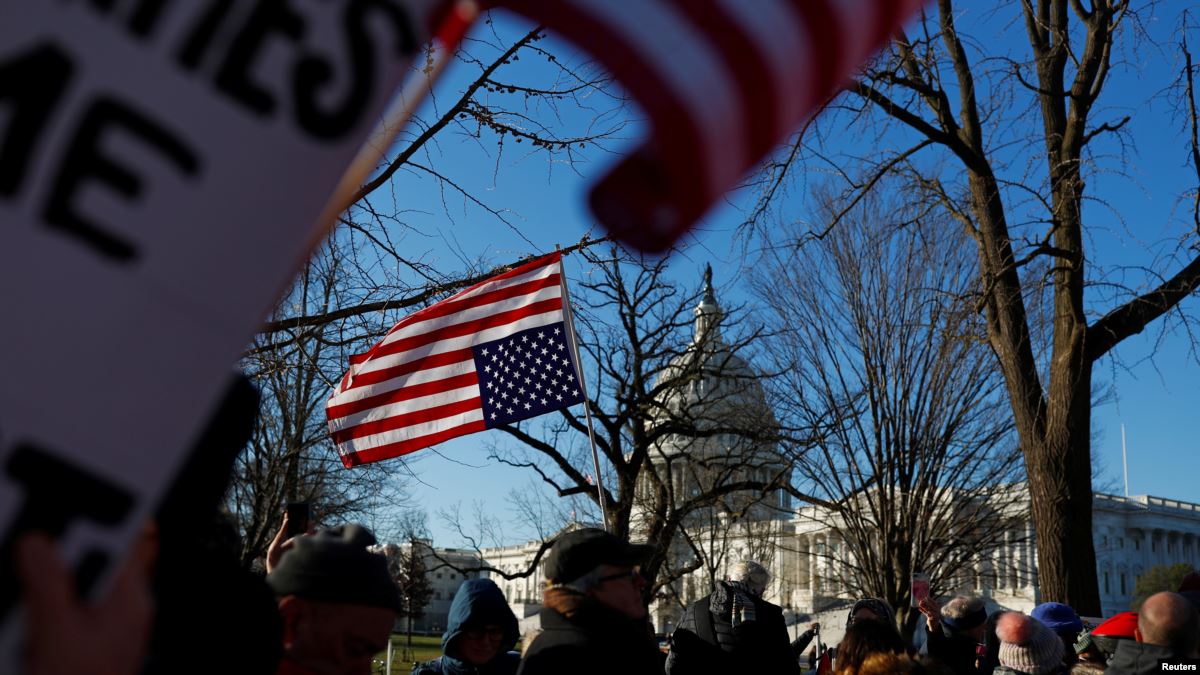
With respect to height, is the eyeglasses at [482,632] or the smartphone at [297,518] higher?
the smartphone at [297,518]

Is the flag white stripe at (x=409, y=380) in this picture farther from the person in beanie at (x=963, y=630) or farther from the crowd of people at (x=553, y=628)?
the person in beanie at (x=963, y=630)

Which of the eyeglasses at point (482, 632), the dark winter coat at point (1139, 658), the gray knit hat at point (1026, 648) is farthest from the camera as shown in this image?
the gray knit hat at point (1026, 648)

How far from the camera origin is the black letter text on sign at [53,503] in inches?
40.8

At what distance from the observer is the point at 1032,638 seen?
5.24 m

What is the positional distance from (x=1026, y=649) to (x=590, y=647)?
9.88ft

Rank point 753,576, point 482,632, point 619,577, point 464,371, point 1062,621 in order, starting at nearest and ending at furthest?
point 619,577
point 482,632
point 753,576
point 1062,621
point 464,371

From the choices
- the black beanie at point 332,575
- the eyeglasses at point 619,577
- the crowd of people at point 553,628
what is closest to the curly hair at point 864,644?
the crowd of people at point 553,628

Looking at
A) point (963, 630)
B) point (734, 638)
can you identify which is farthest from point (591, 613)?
point (963, 630)

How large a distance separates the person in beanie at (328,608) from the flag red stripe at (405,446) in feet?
17.9

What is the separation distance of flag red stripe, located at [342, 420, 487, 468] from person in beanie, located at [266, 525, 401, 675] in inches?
215

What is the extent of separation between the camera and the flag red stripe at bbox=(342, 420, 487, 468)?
829 centimetres

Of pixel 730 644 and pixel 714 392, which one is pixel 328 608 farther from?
pixel 714 392

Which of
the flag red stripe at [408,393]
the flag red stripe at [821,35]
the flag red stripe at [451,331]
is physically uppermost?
the flag red stripe at [451,331]

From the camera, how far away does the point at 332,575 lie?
271cm
